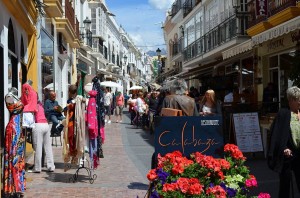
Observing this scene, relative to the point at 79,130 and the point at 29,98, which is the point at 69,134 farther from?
the point at 29,98

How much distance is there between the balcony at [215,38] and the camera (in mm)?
22000

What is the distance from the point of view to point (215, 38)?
84.3 feet

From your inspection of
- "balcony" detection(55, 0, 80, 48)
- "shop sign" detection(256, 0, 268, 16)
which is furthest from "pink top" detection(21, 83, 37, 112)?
"balcony" detection(55, 0, 80, 48)

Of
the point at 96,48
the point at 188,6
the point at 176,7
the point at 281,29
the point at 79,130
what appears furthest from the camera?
the point at 176,7

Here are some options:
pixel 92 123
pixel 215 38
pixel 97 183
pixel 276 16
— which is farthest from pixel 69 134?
pixel 215 38

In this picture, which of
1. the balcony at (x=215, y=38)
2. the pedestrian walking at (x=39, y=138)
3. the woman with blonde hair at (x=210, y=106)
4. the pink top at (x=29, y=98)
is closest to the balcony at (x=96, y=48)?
the balcony at (x=215, y=38)

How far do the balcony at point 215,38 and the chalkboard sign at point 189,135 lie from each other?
15235mm

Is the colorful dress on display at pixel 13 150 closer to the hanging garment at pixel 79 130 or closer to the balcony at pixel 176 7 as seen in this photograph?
the hanging garment at pixel 79 130

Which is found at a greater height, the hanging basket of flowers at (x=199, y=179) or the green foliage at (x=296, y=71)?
the green foliage at (x=296, y=71)

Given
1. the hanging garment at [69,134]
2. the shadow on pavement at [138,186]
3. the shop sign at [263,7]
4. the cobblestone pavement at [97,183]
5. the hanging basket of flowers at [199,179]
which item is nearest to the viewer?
the hanging basket of flowers at [199,179]

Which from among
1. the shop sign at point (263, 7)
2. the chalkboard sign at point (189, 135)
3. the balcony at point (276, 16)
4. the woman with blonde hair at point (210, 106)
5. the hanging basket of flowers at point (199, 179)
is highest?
the shop sign at point (263, 7)

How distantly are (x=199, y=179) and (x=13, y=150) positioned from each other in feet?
10.7

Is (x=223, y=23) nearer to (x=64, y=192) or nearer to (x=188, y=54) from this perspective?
(x=188, y=54)

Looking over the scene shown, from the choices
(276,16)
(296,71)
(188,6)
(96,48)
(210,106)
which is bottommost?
(210,106)
